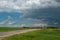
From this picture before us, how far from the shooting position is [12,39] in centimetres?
3114

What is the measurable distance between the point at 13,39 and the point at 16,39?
53cm

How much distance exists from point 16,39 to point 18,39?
1.15ft

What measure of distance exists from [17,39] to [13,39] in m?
0.70

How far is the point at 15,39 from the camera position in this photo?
31.3 m

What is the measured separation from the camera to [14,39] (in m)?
31.2

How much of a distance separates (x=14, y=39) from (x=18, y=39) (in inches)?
27.8

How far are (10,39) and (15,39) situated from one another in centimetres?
86

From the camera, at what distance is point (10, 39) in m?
31.2

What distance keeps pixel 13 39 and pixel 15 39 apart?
1.18ft

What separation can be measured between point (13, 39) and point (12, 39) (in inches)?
7.0

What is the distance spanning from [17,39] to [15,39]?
346mm

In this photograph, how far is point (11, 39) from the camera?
102 ft

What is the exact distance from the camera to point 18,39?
31.4 metres

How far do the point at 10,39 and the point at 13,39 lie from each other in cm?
52
